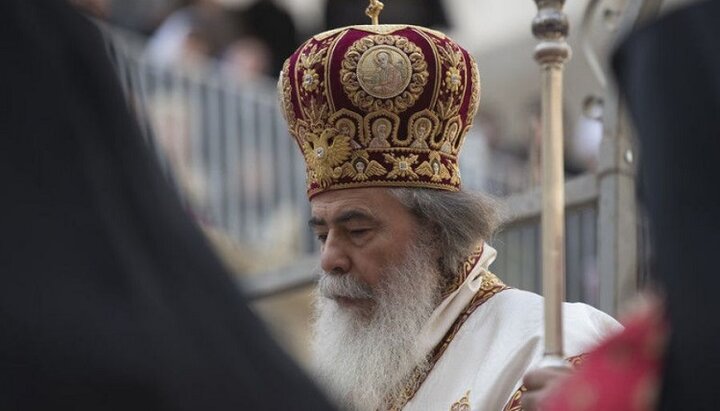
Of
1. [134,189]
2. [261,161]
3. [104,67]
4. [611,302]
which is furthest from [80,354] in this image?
[261,161]

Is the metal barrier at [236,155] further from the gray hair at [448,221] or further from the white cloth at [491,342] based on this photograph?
the white cloth at [491,342]

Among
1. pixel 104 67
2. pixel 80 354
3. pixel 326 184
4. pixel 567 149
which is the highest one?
pixel 104 67

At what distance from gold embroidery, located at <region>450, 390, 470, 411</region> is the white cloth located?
10 millimetres

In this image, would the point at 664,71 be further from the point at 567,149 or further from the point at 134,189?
the point at 567,149

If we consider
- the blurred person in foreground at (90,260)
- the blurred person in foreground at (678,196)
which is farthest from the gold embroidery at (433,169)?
the blurred person in foreground at (90,260)

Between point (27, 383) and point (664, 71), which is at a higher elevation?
point (664, 71)

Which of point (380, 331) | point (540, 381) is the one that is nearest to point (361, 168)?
point (380, 331)

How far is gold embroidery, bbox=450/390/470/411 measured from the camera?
4680 mm

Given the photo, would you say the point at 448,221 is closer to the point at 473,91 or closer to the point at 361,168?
the point at 361,168

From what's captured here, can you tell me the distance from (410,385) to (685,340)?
281 cm

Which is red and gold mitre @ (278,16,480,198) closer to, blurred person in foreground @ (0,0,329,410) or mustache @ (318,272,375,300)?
mustache @ (318,272,375,300)

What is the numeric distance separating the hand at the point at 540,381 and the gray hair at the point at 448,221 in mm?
1963

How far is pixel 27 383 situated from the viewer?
Result: 214 centimetres

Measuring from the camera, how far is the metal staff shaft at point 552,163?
3434mm
